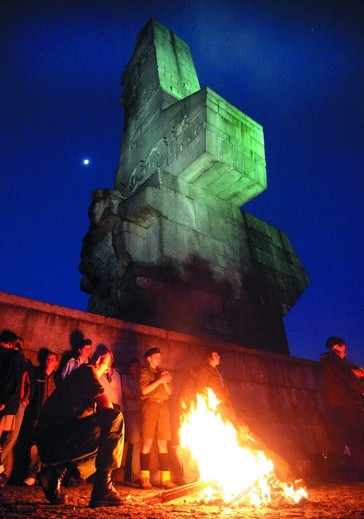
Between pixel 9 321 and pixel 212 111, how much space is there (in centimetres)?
758

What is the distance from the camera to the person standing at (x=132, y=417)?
14.6 ft

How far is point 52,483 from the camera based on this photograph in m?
3.00

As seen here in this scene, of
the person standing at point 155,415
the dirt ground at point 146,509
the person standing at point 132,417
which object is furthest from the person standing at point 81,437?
the person standing at point 132,417

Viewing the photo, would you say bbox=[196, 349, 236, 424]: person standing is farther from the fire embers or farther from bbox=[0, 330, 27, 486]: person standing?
bbox=[0, 330, 27, 486]: person standing

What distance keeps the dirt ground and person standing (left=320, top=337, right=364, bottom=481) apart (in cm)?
114

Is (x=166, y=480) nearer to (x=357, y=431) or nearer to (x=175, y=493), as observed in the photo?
(x=175, y=493)

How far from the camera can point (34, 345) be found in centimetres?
450

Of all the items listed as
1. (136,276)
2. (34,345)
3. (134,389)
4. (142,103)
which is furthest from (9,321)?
(142,103)

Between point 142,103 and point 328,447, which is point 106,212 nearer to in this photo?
point 142,103

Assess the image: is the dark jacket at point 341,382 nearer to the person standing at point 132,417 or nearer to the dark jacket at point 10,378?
the person standing at point 132,417

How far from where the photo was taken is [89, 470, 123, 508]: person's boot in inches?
117

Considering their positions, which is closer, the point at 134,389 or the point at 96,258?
the point at 134,389

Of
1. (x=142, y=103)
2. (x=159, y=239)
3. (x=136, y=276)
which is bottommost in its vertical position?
(x=136, y=276)

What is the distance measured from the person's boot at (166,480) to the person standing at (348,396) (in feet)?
8.93
